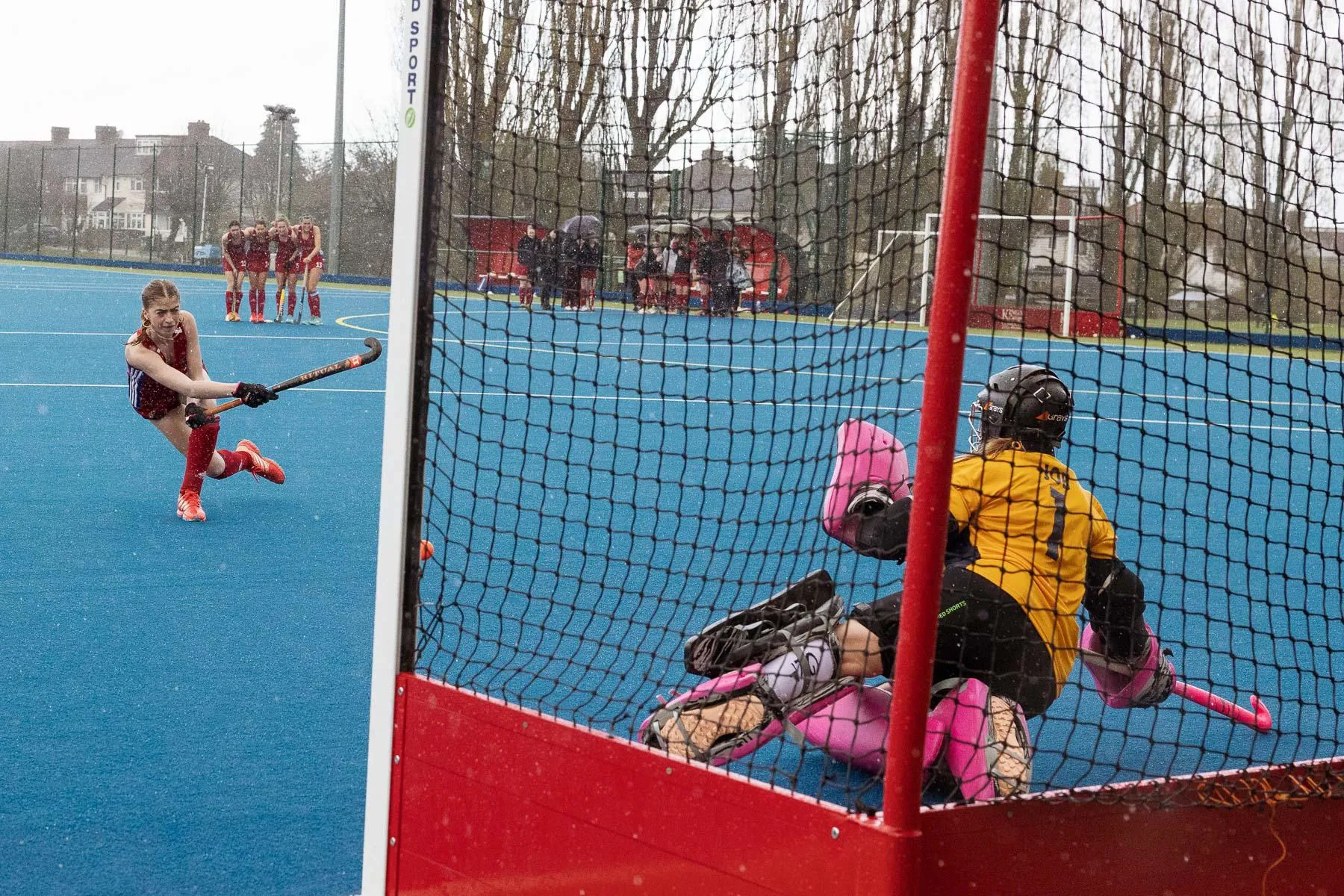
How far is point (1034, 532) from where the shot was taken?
3488 mm

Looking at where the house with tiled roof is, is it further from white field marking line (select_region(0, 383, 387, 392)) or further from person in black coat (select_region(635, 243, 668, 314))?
person in black coat (select_region(635, 243, 668, 314))

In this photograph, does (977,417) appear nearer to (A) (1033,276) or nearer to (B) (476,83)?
(B) (476,83)

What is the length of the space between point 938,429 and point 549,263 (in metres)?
2.58

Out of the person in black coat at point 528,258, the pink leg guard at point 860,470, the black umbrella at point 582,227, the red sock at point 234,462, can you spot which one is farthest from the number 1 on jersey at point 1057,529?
the red sock at point 234,462

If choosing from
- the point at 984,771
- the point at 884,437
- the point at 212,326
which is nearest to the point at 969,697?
the point at 984,771

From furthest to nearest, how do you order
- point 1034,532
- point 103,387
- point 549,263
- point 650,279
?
point 103,387, point 650,279, point 549,263, point 1034,532

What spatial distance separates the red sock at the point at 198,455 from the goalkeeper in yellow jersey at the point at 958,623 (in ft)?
14.2

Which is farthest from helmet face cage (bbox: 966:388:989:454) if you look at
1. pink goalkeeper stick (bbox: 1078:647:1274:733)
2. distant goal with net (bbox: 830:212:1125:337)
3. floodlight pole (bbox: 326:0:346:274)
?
floodlight pole (bbox: 326:0:346:274)

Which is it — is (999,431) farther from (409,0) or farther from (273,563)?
(273,563)

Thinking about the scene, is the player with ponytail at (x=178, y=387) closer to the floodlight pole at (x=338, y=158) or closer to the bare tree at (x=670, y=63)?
the bare tree at (x=670, y=63)

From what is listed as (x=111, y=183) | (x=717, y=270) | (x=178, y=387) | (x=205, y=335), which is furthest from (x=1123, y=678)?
(x=111, y=183)

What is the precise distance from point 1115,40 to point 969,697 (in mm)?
1492

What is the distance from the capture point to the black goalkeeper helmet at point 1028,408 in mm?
3650

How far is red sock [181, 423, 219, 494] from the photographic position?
724 cm
